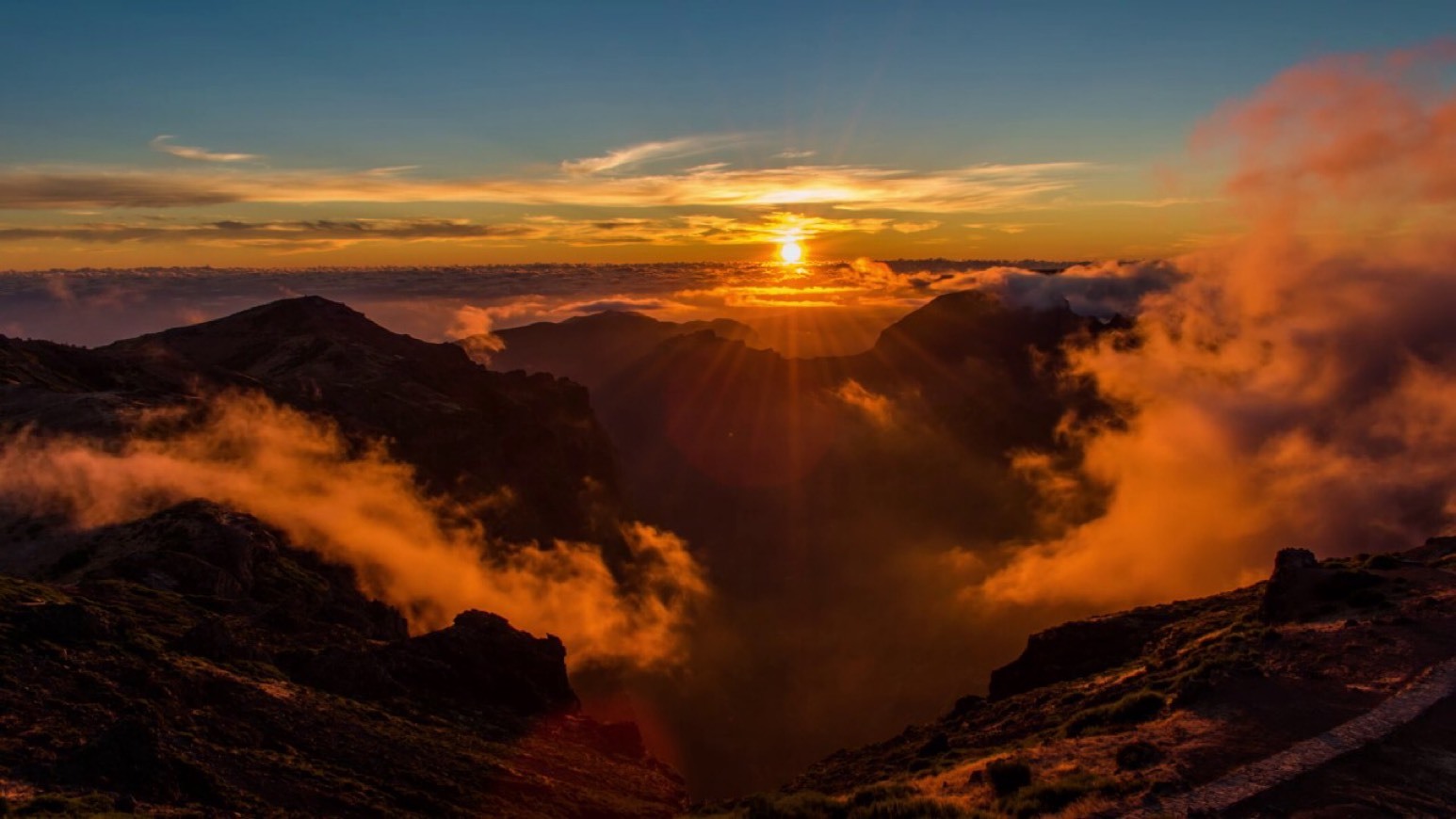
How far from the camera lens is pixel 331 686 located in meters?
59.8

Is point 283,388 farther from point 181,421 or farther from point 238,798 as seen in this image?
point 238,798

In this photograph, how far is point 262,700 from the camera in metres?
48.2

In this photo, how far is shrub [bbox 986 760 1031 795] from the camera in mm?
29875

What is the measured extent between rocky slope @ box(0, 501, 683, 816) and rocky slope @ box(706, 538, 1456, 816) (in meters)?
21.0

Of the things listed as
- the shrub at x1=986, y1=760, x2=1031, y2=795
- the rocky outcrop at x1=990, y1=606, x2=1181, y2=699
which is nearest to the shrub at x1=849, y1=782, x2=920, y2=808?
the shrub at x1=986, y1=760, x2=1031, y2=795

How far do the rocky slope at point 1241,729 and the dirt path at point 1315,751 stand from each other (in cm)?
8

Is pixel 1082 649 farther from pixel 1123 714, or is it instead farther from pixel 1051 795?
A: pixel 1051 795

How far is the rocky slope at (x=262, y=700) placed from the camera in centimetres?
3394

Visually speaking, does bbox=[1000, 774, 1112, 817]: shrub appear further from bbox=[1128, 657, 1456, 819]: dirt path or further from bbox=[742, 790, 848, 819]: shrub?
bbox=[742, 790, 848, 819]: shrub

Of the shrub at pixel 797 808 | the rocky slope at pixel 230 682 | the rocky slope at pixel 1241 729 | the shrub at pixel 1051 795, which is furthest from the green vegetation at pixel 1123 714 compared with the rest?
the rocky slope at pixel 230 682

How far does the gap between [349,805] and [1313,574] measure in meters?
58.6

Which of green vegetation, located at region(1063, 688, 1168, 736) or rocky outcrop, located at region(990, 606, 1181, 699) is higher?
green vegetation, located at region(1063, 688, 1168, 736)

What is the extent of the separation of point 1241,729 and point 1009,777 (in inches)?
388

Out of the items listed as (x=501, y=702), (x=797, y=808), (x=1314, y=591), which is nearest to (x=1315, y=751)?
(x=797, y=808)
